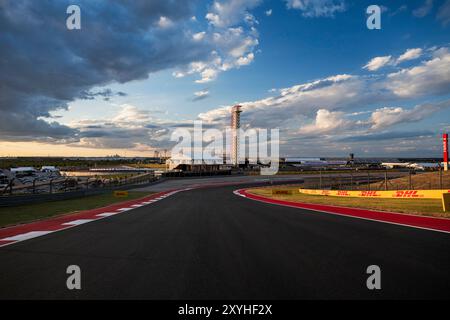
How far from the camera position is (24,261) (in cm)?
544

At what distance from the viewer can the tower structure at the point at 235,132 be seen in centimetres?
10273

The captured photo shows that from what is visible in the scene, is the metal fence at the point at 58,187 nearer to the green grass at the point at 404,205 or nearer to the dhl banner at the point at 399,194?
the green grass at the point at 404,205

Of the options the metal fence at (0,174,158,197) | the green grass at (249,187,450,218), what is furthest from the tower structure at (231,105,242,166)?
the green grass at (249,187,450,218)

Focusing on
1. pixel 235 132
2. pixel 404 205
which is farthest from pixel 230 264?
pixel 235 132

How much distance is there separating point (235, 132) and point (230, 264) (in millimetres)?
99858

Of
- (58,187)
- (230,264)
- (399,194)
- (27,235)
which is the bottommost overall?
(58,187)

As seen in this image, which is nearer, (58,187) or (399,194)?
(399,194)

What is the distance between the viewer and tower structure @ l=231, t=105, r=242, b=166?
103 m

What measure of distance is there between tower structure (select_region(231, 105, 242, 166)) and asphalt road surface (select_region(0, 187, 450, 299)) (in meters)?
94.6

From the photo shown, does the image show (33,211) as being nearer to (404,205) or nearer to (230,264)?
(230,264)

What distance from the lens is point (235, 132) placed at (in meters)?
104
